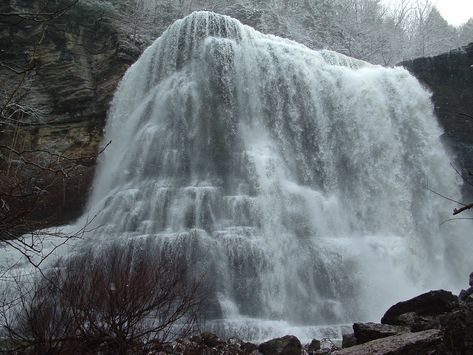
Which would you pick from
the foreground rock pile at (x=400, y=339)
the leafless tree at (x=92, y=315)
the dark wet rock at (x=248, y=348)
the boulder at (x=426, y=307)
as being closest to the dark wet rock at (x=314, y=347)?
the foreground rock pile at (x=400, y=339)

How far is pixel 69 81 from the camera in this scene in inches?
876

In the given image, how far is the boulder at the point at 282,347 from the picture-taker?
26.9 feet

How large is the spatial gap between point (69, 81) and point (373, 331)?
1930 cm

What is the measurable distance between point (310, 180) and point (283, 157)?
1.34 m

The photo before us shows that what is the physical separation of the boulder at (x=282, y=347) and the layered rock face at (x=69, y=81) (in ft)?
43.1

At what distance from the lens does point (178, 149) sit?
54.9ft

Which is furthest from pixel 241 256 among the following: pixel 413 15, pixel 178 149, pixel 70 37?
pixel 413 15

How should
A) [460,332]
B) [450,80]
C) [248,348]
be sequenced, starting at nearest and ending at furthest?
[460,332], [248,348], [450,80]

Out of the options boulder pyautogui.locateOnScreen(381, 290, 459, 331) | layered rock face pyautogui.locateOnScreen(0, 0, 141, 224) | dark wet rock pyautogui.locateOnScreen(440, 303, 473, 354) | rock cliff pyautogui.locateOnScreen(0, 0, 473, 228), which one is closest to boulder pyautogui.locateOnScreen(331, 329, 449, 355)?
dark wet rock pyautogui.locateOnScreen(440, 303, 473, 354)

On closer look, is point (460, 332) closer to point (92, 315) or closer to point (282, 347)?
point (92, 315)

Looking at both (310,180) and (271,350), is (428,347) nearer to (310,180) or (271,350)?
(271,350)

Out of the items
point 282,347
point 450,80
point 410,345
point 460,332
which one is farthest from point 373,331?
point 450,80

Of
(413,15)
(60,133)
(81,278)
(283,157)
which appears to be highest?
(413,15)

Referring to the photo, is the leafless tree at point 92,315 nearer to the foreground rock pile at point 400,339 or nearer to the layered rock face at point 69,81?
the foreground rock pile at point 400,339
